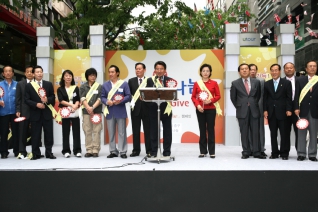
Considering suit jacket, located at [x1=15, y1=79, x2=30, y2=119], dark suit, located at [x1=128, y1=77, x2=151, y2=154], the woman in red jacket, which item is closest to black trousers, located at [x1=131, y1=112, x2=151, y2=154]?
dark suit, located at [x1=128, y1=77, x2=151, y2=154]

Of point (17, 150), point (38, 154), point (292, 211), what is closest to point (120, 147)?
point (38, 154)

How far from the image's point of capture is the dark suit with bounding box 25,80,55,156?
238 inches

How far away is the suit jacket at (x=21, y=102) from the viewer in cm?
615

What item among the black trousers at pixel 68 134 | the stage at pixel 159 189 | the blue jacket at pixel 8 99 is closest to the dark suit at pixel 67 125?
the black trousers at pixel 68 134

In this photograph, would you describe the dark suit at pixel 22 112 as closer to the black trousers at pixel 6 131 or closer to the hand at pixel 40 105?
the black trousers at pixel 6 131

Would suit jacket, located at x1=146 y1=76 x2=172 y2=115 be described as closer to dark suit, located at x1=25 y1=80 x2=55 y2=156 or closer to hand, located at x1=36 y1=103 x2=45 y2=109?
dark suit, located at x1=25 y1=80 x2=55 y2=156

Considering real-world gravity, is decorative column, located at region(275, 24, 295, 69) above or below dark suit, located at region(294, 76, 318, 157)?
above

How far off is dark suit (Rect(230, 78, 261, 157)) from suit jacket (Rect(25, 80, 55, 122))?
2900 millimetres

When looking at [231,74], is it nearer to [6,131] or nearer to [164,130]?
[164,130]

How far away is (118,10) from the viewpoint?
37.2 ft

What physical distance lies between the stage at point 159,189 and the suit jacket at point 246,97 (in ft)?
5.54

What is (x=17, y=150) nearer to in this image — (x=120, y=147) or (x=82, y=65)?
(x=120, y=147)

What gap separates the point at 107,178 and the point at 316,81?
3.43 metres

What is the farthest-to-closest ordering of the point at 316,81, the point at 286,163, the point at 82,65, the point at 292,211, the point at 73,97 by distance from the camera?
the point at 82,65 → the point at 73,97 → the point at 316,81 → the point at 286,163 → the point at 292,211
